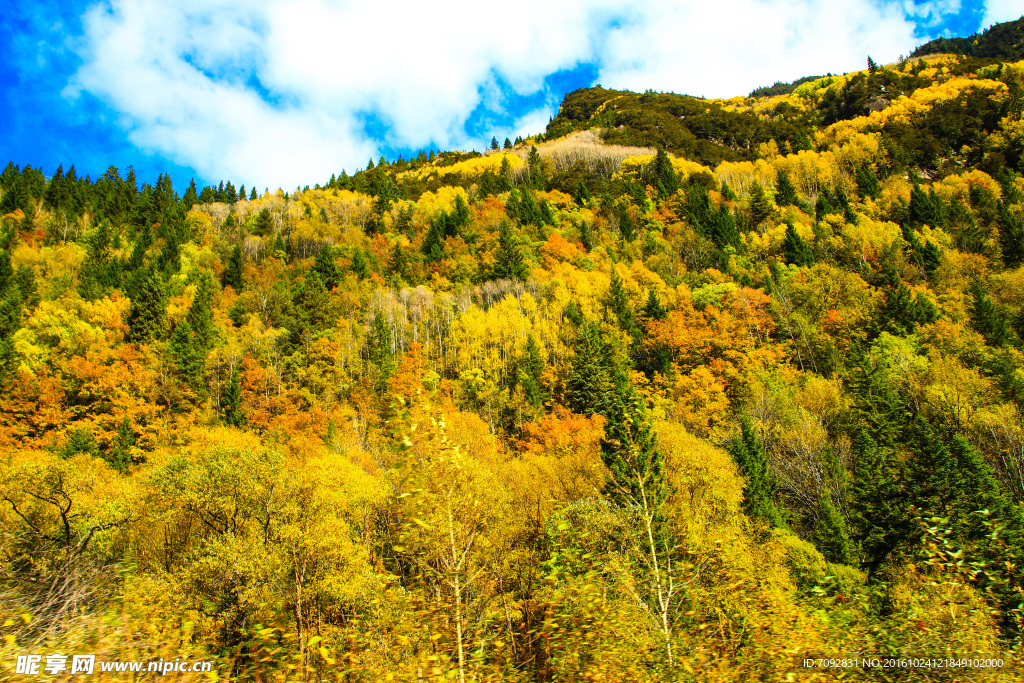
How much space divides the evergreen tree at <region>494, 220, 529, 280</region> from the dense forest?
451 mm

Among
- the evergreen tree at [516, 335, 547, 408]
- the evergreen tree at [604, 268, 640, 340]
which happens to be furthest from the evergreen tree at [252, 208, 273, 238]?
the evergreen tree at [604, 268, 640, 340]

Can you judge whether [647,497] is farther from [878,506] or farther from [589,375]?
[589,375]

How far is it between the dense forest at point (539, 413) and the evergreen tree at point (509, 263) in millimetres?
451

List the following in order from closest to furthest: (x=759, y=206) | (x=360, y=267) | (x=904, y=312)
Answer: (x=904, y=312) → (x=360, y=267) → (x=759, y=206)

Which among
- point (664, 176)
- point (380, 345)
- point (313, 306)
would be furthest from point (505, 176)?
point (380, 345)

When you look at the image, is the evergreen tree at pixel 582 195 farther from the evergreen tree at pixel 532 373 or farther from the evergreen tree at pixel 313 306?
the evergreen tree at pixel 313 306

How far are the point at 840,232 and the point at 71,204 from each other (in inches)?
4844

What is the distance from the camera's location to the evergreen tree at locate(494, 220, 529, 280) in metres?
69.1

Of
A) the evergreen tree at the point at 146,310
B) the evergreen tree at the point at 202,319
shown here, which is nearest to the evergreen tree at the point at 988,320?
the evergreen tree at the point at 202,319

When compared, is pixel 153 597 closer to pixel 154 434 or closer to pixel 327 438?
pixel 327 438

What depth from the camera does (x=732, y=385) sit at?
161ft

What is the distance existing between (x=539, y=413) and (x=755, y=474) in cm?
1946

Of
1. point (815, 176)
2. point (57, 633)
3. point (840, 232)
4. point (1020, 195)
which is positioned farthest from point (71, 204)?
point (1020, 195)

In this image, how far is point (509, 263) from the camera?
69.9 m
